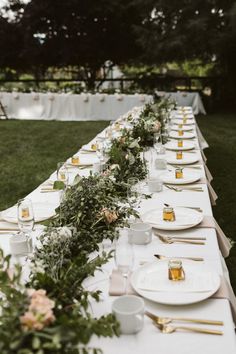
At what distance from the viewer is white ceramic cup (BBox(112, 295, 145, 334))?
4.31ft

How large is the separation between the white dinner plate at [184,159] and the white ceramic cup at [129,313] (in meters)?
2.41

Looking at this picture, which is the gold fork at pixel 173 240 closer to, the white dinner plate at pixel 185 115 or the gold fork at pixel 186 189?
the gold fork at pixel 186 189

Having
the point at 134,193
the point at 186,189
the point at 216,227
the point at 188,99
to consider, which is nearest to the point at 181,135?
the point at 186,189

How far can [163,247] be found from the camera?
6.52 ft

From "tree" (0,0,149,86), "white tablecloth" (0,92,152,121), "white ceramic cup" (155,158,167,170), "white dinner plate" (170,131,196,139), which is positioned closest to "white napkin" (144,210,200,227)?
"white ceramic cup" (155,158,167,170)

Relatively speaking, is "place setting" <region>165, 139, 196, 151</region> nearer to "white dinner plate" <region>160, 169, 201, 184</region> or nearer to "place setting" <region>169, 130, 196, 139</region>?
"place setting" <region>169, 130, 196, 139</region>

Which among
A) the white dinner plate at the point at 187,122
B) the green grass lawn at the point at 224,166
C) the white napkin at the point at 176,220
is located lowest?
the green grass lawn at the point at 224,166

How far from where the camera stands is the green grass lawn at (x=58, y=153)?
5051 mm

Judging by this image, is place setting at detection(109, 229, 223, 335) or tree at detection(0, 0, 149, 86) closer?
place setting at detection(109, 229, 223, 335)

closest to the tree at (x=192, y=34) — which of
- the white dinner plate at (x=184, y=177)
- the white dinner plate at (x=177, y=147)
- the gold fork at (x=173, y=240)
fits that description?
the white dinner plate at (x=177, y=147)

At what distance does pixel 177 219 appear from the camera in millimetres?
2289

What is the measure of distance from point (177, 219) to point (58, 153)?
5551mm

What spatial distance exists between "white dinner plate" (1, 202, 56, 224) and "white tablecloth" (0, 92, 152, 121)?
9.22 metres

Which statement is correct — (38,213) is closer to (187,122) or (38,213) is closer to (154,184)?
(154,184)
